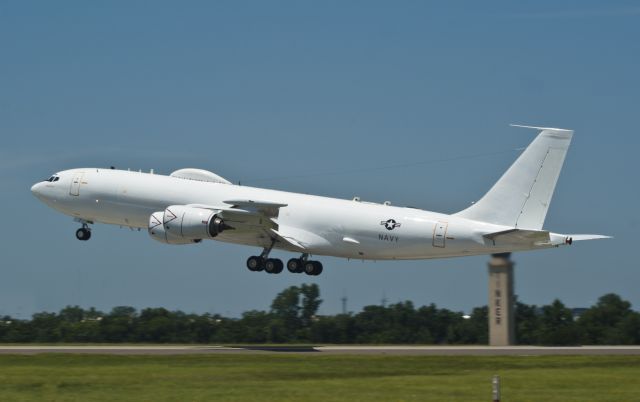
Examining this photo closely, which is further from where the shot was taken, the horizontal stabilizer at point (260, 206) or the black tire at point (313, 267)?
the black tire at point (313, 267)

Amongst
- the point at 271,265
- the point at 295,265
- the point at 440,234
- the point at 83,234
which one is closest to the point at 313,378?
the point at 440,234

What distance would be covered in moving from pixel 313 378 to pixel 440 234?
777 inches

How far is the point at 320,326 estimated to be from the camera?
337 feet

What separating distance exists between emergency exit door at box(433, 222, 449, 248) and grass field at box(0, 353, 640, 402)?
9832 millimetres

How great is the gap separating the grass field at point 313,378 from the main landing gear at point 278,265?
1595 cm

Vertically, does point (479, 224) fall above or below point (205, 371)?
above

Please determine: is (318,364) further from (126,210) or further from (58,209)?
(58,209)

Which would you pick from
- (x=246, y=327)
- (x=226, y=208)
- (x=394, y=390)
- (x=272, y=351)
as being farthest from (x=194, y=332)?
(x=394, y=390)

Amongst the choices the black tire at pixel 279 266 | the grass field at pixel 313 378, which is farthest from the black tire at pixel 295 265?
the grass field at pixel 313 378

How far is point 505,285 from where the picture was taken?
3374 inches

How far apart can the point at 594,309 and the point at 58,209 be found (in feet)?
190

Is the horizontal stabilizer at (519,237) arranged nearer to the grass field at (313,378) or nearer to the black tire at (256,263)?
the grass field at (313,378)

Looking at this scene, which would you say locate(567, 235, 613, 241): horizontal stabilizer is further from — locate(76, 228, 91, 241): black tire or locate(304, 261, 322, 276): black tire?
locate(76, 228, 91, 241): black tire

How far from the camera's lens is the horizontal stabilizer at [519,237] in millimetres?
59656
